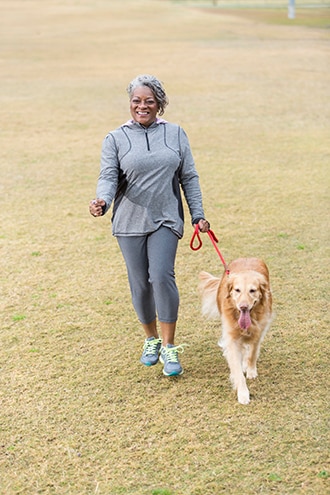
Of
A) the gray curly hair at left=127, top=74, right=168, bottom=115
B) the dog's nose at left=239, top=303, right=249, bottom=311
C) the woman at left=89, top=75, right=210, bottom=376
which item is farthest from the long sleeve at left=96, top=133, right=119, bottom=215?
the dog's nose at left=239, top=303, right=249, bottom=311

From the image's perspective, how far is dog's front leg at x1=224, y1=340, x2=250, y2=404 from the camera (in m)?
4.90

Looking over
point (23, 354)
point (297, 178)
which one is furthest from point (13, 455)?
point (297, 178)

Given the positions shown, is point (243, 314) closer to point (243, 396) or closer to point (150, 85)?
point (243, 396)

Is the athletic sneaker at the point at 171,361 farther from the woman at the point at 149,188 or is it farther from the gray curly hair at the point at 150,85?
the gray curly hair at the point at 150,85

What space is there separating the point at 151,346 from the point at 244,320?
912mm

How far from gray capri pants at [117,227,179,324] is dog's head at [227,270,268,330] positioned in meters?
0.42

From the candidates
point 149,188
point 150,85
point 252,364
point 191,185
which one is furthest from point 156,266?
point 150,85

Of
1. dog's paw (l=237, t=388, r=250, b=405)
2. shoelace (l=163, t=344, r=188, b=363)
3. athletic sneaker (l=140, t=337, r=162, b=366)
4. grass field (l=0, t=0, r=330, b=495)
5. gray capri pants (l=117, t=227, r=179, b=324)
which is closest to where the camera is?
grass field (l=0, t=0, r=330, b=495)

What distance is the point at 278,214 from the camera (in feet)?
30.3

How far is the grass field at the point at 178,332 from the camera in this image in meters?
4.27

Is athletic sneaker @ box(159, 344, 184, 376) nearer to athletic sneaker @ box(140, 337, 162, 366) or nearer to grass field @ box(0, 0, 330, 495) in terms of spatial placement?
grass field @ box(0, 0, 330, 495)

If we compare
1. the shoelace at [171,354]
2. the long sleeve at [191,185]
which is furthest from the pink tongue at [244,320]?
the long sleeve at [191,185]

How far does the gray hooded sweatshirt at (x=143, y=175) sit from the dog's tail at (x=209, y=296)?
69 centimetres

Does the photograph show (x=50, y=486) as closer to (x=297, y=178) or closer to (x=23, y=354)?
(x=23, y=354)
